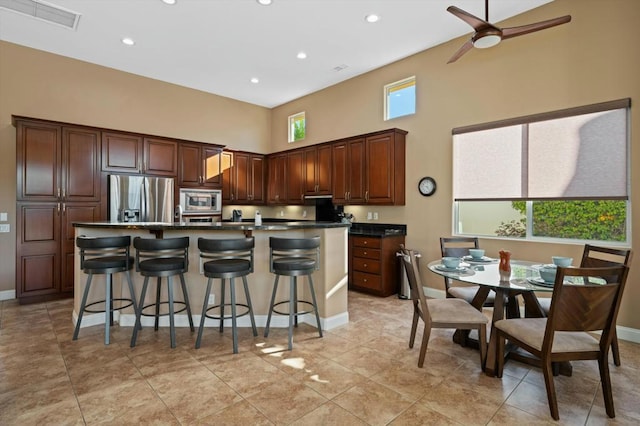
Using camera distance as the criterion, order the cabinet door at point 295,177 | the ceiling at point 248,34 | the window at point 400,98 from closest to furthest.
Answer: the ceiling at point 248,34
the window at point 400,98
the cabinet door at point 295,177

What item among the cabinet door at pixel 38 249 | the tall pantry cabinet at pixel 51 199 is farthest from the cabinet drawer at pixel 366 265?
the cabinet door at pixel 38 249

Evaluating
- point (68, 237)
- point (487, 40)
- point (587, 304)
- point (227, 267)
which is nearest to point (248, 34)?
point (487, 40)

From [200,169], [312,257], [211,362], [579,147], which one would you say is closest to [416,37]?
[579,147]

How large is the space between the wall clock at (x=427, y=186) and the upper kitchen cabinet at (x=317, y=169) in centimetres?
168

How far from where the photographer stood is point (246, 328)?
351 centimetres

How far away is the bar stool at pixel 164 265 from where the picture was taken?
9.98 ft

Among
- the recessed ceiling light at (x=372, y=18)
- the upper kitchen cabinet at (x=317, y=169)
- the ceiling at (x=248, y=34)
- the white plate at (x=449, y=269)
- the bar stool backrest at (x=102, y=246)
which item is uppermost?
the ceiling at (x=248, y=34)

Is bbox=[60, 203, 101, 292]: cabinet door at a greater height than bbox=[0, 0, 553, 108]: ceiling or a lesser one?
lesser

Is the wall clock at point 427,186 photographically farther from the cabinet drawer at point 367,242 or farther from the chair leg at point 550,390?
the chair leg at point 550,390

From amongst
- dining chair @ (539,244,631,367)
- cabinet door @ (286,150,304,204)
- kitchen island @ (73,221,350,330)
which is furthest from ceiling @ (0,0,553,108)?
dining chair @ (539,244,631,367)

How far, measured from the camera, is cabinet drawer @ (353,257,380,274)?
4.87 m

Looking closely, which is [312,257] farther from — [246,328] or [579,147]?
[579,147]

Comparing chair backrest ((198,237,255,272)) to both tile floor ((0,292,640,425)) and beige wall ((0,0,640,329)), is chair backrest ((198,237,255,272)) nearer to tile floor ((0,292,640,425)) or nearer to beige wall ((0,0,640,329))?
tile floor ((0,292,640,425))

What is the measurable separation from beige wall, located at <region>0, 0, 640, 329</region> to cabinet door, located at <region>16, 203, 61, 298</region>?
0.54 meters
